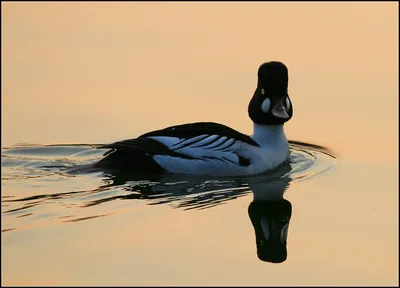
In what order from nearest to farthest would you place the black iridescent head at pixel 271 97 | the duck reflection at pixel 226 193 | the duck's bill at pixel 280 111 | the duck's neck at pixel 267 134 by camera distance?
the duck reflection at pixel 226 193
the black iridescent head at pixel 271 97
the duck's bill at pixel 280 111
the duck's neck at pixel 267 134

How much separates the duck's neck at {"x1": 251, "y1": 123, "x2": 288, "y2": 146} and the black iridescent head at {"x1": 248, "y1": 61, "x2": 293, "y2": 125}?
7cm

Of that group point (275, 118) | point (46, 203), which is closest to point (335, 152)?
point (275, 118)

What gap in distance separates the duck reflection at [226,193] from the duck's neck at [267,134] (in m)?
0.41

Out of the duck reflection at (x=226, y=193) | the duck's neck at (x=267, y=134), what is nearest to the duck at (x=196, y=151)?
the duck reflection at (x=226, y=193)

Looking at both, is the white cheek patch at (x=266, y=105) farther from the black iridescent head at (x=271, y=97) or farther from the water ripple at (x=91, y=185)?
the water ripple at (x=91, y=185)

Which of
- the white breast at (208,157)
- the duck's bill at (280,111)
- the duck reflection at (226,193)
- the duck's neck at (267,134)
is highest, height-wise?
the duck's bill at (280,111)

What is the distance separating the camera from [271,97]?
1473 cm

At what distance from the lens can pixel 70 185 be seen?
45.5 ft

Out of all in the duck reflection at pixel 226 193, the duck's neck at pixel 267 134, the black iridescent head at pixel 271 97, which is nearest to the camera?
the duck reflection at pixel 226 193

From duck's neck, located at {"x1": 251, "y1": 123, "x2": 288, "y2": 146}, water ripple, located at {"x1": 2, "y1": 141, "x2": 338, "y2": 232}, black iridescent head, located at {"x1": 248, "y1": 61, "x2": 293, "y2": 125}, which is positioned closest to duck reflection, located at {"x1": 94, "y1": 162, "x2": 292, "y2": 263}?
water ripple, located at {"x1": 2, "y1": 141, "x2": 338, "y2": 232}

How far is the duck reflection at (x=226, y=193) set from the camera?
12648 millimetres

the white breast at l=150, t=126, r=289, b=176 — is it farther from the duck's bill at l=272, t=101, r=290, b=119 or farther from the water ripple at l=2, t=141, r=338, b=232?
the duck's bill at l=272, t=101, r=290, b=119

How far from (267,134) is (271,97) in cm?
54

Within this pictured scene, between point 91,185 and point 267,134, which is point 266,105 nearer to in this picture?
point 267,134
